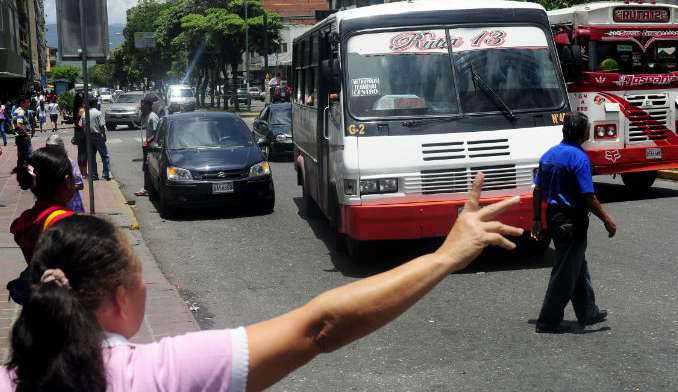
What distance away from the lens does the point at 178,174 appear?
40.8 feet

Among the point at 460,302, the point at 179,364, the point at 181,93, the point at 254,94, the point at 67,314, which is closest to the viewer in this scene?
the point at 67,314

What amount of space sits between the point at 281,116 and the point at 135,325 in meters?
19.4

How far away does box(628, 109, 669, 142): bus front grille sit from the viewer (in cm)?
1295

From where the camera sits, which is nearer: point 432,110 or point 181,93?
point 432,110

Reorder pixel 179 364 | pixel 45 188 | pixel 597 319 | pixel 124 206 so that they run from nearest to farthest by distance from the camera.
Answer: pixel 179 364 < pixel 45 188 < pixel 597 319 < pixel 124 206

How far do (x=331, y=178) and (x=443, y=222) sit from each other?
1.52m

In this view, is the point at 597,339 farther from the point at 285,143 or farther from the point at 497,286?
the point at 285,143

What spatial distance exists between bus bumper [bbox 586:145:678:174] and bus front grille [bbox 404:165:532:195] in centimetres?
483

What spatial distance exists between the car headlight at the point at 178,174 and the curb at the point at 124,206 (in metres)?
0.81

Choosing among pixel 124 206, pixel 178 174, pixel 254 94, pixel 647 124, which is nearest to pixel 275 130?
pixel 124 206

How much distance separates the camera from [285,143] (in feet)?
66.8

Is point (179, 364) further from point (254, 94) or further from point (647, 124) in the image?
point (254, 94)

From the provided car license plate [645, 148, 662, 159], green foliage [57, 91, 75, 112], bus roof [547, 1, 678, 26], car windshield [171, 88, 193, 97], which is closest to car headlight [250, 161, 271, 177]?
bus roof [547, 1, 678, 26]

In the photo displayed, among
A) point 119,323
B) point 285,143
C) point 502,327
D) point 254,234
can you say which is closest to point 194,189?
point 254,234
